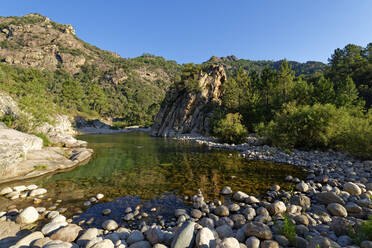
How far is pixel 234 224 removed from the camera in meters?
6.10

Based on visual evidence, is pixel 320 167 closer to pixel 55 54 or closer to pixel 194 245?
pixel 194 245

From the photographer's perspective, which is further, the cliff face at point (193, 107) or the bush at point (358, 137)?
the cliff face at point (193, 107)

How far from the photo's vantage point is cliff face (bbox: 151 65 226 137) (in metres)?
53.9

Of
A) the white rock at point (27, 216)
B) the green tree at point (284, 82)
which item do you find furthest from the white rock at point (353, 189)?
the green tree at point (284, 82)

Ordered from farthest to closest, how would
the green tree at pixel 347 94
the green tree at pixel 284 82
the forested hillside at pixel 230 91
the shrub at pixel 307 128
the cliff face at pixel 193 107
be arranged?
the cliff face at pixel 193 107 → the green tree at pixel 284 82 → the green tree at pixel 347 94 → the forested hillside at pixel 230 91 → the shrub at pixel 307 128

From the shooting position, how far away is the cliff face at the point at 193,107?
53875 mm

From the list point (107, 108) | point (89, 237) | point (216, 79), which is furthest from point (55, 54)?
point (89, 237)

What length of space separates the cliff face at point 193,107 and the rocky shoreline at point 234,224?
136ft

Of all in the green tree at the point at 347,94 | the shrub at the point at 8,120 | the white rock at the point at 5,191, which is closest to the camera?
the white rock at the point at 5,191

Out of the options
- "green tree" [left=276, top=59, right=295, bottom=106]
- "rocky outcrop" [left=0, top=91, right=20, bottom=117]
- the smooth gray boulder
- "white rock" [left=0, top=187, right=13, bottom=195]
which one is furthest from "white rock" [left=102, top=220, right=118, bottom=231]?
"green tree" [left=276, top=59, right=295, bottom=106]

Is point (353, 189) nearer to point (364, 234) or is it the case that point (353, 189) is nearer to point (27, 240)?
point (364, 234)

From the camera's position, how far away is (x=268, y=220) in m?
6.06

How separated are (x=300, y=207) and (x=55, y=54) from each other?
8651 inches

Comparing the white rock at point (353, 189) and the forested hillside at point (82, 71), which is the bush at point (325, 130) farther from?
the forested hillside at point (82, 71)
